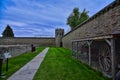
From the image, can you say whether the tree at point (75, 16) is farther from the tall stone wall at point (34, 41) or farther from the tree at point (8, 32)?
the tree at point (8, 32)

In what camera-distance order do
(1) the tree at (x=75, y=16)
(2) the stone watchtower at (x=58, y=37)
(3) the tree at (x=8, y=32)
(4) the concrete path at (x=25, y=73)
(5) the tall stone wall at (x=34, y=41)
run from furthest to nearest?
(3) the tree at (x=8, y=32) < (1) the tree at (x=75, y=16) < (5) the tall stone wall at (x=34, y=41) < (2) the stone watchtower at (x=58, y=37) < (4) the concrete path at (x=25, y=73)

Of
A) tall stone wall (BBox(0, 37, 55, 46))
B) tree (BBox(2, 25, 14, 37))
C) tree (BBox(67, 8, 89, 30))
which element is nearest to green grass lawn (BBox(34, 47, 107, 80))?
tall stone wall (BBox(0, 37, 55, 46))

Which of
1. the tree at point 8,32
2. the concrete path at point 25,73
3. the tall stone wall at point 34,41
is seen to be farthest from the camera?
the tree at point 8,32

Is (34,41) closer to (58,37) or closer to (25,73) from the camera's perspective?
(58,37)

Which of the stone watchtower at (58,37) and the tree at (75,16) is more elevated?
the tree at (75,16)

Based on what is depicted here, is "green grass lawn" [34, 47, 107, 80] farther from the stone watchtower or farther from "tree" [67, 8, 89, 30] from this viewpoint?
"tree" [67, 8, 89, 30]

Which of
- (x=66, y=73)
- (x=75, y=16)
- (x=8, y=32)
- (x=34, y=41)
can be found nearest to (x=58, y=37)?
(x=34, y=41)

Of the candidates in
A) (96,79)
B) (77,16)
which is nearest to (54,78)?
(96,79)

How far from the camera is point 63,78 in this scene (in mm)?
5605

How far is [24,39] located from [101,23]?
1454 inches

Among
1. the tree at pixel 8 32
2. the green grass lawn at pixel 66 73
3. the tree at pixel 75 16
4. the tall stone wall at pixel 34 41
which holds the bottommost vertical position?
the green grass lawn at pixel 66 73

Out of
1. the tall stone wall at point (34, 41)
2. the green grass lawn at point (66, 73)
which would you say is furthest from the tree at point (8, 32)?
the green grass lawn at point (66, 73)

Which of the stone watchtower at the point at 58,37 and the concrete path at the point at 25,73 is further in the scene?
the stone watchtower at the point at 58,37

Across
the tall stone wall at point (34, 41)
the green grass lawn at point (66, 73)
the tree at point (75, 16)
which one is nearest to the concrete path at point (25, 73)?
the green grass lawn at point (66, 73)
